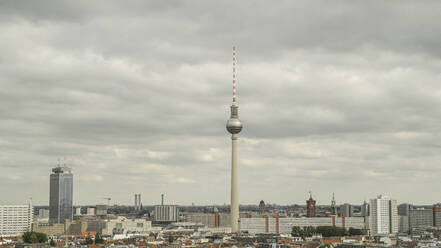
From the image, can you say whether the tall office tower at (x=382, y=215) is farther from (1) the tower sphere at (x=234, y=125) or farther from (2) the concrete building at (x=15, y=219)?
(2) the concrete building at (x=15, y=219)

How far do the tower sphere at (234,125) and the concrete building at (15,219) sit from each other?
6200 cm

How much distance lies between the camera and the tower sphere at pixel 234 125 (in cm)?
15888

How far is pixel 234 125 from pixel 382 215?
46427 mm

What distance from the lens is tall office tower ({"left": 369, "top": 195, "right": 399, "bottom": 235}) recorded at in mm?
175625

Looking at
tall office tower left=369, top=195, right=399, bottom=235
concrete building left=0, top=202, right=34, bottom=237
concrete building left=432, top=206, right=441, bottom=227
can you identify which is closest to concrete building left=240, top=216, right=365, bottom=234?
tall office tower left=369, top=195, right=399, bottom=235

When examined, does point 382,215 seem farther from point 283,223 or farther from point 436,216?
point 436,216

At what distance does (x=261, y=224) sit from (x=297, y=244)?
7268 cm

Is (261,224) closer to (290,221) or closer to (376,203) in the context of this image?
(290,221)

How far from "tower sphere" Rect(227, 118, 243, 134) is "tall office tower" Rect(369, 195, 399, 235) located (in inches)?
1650

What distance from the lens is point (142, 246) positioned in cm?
10731

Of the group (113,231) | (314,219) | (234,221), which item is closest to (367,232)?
(314,219)

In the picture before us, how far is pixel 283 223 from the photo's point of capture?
607 feet

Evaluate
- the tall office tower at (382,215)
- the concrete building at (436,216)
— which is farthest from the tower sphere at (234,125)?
the concrete building at (436,216)

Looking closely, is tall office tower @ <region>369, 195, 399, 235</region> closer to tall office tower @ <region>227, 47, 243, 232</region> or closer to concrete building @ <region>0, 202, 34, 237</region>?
tall office tower @ <region>227, 47, 243, 232</region>
